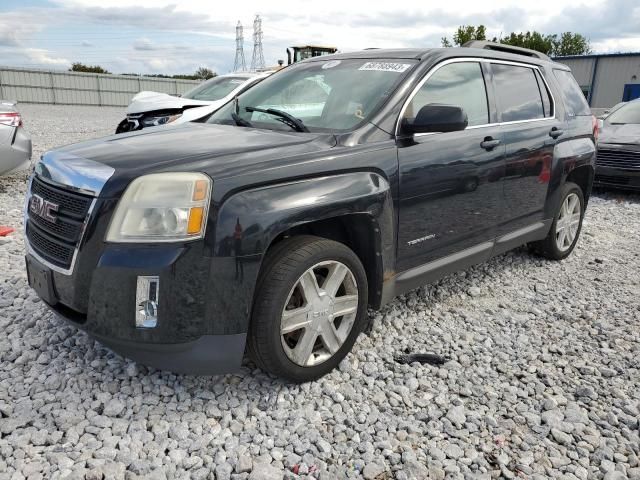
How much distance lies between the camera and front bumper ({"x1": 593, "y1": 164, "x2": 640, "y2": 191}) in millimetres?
8414

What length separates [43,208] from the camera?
283cm

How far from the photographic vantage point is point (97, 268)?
2467 mm

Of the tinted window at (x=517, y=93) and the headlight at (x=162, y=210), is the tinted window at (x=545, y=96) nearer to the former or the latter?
the tinted window at (x=517, y=93)

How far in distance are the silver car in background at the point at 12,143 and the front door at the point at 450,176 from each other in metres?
5.61

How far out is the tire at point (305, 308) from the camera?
265 centimetres

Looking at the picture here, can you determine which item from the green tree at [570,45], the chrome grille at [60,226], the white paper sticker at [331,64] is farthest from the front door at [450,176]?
the green tree at [570,45]

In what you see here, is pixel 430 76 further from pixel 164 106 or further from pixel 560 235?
pixel 164 106

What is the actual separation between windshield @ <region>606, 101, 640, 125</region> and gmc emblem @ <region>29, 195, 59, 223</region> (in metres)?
9.51

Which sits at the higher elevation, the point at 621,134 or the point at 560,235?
the point at 621,134

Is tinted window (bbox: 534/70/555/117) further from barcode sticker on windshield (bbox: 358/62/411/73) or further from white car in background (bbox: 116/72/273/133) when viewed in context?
white car in background (bbox: 116/72/273/133)

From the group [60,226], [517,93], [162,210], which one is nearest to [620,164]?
[517,93]

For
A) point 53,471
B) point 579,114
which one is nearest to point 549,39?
point 579,114

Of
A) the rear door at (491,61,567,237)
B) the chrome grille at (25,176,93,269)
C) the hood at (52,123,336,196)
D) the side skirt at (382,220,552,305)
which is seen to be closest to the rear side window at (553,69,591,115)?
the rear door at (491,61,567,237)

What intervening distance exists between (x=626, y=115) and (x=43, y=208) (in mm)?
9877
